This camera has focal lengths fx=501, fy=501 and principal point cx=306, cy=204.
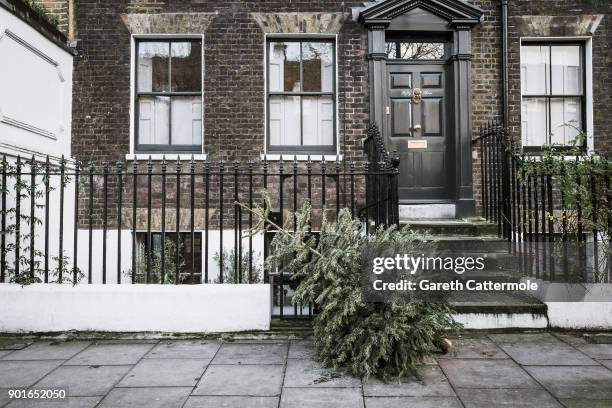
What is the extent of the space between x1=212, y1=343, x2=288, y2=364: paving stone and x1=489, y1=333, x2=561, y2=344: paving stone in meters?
2.10

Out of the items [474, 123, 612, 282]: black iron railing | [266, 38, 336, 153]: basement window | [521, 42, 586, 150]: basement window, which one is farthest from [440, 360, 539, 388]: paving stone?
[521, 42, 586, 150]: basement window

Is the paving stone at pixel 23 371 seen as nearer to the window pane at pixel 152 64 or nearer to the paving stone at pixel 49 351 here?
the paving stone at pixel 49 351

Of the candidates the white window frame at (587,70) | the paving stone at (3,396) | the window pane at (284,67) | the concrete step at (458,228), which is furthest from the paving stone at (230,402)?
the white window frame at (587,70)

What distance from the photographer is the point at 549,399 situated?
349cm

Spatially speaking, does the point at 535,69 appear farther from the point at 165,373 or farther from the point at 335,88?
the point at 165,373

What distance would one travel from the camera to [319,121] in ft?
25.9

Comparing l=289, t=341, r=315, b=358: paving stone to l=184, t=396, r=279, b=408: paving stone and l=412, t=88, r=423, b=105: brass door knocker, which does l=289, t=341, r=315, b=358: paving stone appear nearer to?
l=184, t=396, r=279, b=408: paving stone

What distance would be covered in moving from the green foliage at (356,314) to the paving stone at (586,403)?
102 cm

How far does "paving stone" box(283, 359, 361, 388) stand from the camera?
3799mm

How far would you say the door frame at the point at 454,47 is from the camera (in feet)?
24.7

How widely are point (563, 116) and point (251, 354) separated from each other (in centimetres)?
640

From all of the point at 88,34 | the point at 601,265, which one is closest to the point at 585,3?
the point at 601,265

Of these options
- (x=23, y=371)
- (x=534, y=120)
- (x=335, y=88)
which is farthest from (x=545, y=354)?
(x=335, y=88)

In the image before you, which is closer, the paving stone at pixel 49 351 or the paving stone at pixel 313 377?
the paving stone at pixel 313 377
